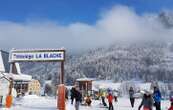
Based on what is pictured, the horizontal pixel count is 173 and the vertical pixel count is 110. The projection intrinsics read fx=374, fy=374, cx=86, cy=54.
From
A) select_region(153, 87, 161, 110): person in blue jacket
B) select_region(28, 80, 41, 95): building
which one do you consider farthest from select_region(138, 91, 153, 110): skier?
select_region(28, 80, 41, 95): building

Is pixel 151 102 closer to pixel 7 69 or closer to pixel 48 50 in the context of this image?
pixel 48 50

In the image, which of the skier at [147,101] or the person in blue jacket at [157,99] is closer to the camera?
the skier at [147,101]

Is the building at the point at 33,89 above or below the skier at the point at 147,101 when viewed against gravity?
above

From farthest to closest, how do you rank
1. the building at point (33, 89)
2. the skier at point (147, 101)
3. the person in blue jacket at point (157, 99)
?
the building at point (33, 89) → the person in blue jacket at point (157, 99) → the skier at point (147, 101)

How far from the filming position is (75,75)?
192m

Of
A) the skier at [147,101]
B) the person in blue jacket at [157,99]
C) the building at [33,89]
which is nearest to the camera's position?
the skier at [147,101]

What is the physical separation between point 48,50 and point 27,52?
1.75 metres

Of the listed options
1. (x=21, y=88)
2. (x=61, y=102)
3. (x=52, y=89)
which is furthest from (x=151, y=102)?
(x=52, y=89)

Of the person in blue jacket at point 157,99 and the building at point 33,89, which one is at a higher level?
the building at point 33,89

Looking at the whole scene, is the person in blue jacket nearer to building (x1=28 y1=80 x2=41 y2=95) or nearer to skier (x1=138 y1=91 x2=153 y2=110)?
skier (x1=138 y1=91 x2=153 y2=110)

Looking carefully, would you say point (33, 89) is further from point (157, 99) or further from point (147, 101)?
point (147, 101)

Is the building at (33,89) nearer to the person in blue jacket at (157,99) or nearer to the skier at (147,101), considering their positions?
the person in blue jacket at (157,99)

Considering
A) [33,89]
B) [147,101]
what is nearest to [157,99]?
[147,101]

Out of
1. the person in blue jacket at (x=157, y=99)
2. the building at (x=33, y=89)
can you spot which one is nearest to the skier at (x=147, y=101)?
the person in blue jacket at (x=157, y=99)
